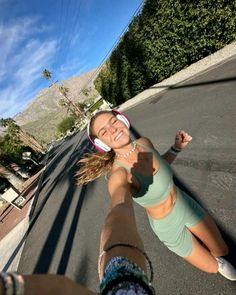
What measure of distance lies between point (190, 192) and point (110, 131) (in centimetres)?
348

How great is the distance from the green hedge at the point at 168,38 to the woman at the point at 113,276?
13.8m

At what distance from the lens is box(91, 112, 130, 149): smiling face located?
283 centimetres

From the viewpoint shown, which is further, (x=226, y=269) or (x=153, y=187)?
(x=226, y=269)

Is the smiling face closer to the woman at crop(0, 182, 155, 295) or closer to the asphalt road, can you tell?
the woman at crop(0, 182, 155, 295)

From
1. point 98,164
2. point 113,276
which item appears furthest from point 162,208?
point 113,276

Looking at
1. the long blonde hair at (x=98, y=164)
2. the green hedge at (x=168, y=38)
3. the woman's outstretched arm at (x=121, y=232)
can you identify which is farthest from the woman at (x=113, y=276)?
the green hedge at (x=168, y=38)

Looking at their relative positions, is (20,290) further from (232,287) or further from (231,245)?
(231,245)

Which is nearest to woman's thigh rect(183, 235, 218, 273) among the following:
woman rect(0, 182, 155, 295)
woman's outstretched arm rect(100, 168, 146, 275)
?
woman's outstretched arm rect(100, 168, 146, 275)

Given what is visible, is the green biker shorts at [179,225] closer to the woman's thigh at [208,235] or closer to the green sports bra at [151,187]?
the woman's thigh at [208,235]

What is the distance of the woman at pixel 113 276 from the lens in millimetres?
875

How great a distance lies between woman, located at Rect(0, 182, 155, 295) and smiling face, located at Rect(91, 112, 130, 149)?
3.86ft

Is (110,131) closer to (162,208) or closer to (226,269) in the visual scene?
(162,208)

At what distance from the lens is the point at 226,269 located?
328cm

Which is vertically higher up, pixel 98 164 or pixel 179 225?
pixel 98 164
